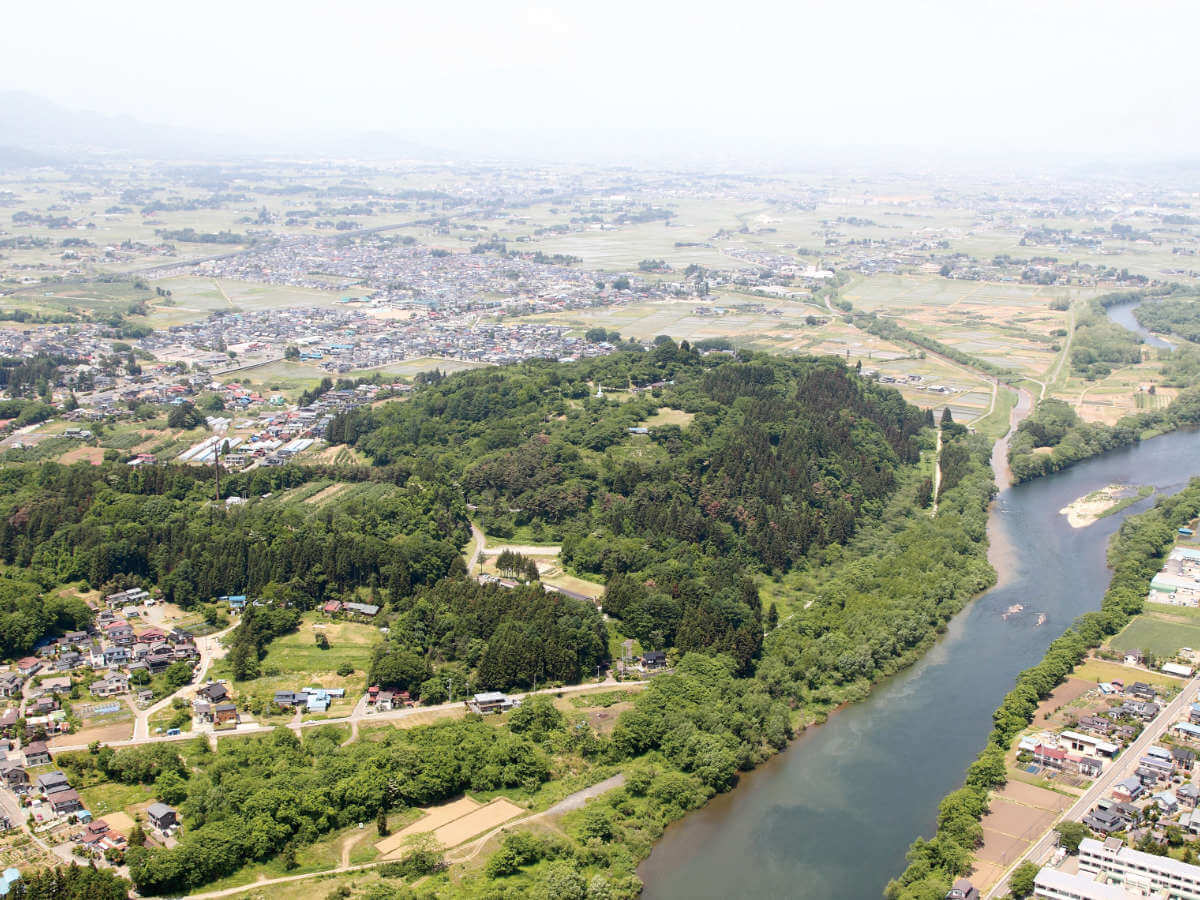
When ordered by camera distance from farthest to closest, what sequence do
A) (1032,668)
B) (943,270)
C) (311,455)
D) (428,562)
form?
(943,270), (311,455), (428,562), (1032,668)

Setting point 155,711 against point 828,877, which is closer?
point 828,877

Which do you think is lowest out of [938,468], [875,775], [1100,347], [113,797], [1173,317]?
[875,775]

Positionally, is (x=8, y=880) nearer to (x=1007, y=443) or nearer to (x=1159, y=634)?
(x=1159, y=634)

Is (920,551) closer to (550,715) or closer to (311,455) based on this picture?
(550,715)

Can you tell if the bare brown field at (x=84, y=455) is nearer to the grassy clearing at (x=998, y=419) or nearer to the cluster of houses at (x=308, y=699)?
the cluster of houses at (x=308, y=699)

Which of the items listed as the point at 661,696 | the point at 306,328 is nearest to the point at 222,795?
the point at 661,696

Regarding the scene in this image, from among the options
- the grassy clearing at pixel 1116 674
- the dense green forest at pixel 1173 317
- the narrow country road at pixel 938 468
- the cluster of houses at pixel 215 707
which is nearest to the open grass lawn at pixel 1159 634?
the grassy clearing at pixel 1116 674

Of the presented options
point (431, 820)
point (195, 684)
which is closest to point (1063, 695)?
point (431, 820)
